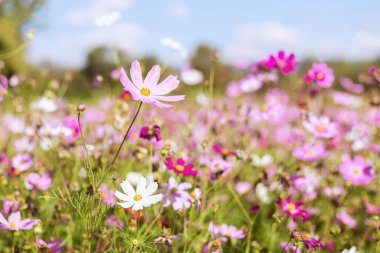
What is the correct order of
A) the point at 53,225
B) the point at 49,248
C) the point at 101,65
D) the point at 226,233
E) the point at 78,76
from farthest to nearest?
1. the point at 78,76
2. the point at 101,65
3. the point at 53,225
4. the point at 226,233
5. the point at 49,248

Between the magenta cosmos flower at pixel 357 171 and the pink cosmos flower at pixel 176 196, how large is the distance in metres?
0.83

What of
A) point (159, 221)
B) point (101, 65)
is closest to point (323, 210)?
point (159, 221)

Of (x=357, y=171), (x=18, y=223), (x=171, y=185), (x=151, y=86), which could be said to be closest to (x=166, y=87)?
(x=151, y=86)

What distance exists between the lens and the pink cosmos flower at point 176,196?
1.36 meters

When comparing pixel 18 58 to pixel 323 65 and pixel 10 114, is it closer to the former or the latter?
pixel 10 114

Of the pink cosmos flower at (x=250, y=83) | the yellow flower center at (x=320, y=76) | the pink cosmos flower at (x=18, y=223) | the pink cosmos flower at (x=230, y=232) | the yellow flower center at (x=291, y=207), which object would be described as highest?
the yellow flower center at (x=320, y=76)

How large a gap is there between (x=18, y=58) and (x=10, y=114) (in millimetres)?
11694

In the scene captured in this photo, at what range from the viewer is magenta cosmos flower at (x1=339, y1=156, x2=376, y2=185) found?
73.4 inches

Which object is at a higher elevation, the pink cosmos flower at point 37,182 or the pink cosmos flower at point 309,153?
the pink cosmos flower at point 37,182

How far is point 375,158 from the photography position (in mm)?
2748

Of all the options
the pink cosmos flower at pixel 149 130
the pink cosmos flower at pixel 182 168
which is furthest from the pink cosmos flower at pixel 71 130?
the pink cosmos flower at pixel 182 168

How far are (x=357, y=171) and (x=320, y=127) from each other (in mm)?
275

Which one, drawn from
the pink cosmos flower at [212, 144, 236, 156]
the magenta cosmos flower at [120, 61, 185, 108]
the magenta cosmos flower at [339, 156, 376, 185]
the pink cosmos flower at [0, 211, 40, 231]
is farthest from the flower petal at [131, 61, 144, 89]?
the magenta cosmos flower at [339, 156, 376, 185]

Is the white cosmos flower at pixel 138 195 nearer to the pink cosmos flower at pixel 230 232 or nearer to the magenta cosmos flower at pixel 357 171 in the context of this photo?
the pink cosmos flower at pixel 230 232
